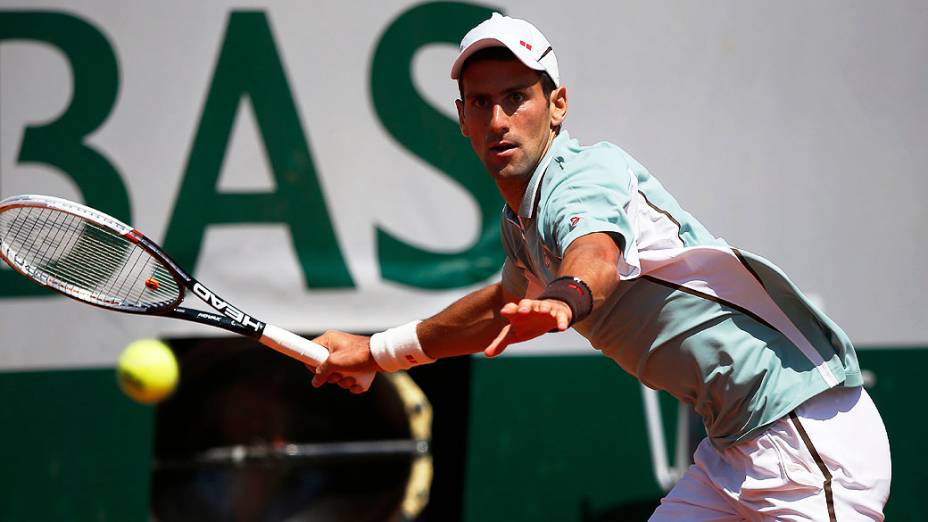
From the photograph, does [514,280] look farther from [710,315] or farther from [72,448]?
[72,448]

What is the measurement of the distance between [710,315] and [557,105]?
0.63 meters

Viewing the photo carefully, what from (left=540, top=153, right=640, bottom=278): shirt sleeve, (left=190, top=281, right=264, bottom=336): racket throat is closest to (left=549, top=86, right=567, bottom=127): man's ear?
(left=540, top=153, right=640, bottom=278): shirt sleeve

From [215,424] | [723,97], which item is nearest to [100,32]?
[215,424]

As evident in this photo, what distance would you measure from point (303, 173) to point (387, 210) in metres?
0.41

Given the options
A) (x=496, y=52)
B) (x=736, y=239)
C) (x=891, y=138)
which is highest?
(x=496, y=52)

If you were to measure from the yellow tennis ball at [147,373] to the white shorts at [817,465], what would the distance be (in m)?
2.81

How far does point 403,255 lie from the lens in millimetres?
5406

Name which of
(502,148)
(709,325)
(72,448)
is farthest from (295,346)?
(72,448)

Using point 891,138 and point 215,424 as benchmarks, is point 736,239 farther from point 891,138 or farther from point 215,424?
point 215,424

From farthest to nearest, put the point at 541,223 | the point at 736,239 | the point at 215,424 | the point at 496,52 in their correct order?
the point at 215,424 → the point at 736,239 → the point at 496,52 → the point at 541,223

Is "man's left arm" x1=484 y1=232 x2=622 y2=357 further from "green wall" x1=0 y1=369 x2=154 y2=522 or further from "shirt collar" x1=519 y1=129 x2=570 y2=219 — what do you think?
"green wall" x1=0 y1=369 x2=154 y2=522

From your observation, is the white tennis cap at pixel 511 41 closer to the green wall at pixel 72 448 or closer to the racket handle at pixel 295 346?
the racket handle at pixel 295 346

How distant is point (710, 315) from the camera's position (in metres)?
2.76

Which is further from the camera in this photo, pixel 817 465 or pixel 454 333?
pixel 454 333
